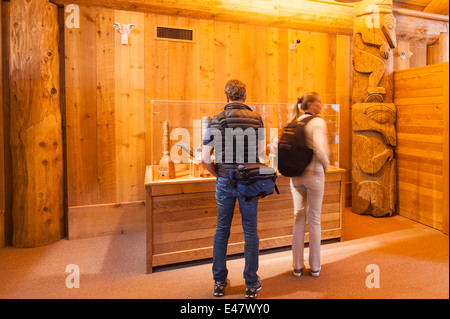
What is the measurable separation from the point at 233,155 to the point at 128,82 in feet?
6.58

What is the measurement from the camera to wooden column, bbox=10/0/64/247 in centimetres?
304

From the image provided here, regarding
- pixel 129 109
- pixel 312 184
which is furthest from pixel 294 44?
pixel 312 184

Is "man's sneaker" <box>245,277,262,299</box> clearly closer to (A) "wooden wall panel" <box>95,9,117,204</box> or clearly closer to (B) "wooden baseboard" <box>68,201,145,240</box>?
(B) "wooden baseboard" <box>68,201,145,240</box>

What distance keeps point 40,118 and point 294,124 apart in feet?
7.87

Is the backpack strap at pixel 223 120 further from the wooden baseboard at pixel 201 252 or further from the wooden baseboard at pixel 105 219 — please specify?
the wooden baseboard at pixel 105 219

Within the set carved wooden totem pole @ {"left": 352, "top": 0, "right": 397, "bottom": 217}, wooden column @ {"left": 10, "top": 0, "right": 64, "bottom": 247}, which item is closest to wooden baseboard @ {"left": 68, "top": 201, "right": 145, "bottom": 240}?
wooden column @ {"left": 10, "top": 0, "right": 64, "bottom": 247}

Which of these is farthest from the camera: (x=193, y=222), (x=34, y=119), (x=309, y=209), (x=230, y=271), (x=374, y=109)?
(x=374, y=109)

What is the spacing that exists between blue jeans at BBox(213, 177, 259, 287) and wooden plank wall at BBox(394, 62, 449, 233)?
2.44 meters

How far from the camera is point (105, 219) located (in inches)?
140

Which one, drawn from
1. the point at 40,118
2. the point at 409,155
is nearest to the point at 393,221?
the point at 409,155

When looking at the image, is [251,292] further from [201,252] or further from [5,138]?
[5,138]

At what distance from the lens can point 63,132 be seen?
3.42 metres

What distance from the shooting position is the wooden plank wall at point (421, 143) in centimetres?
358
